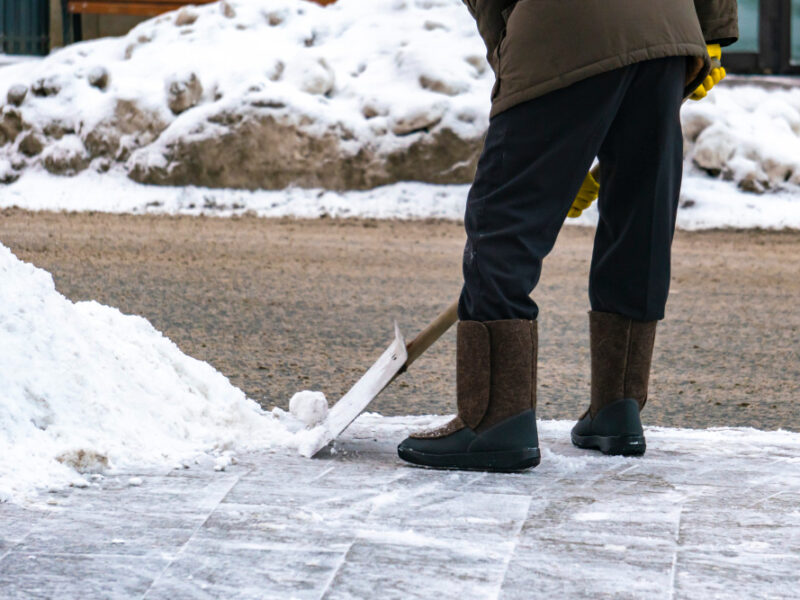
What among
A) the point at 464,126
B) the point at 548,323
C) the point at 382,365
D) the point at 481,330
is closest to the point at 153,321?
the point at 548,323

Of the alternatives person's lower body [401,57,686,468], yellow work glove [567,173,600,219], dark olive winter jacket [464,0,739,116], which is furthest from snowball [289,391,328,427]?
dark olive winter jacket [464,0,739,116]

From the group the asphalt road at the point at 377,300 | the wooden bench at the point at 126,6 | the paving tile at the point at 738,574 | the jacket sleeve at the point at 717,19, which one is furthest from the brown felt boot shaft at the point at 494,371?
the wooden bench at the point at 126,6

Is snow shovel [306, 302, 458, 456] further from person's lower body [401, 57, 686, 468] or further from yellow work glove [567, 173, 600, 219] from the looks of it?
yellow work glove [567, 173, 600, 219]

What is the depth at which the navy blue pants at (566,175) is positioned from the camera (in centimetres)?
247

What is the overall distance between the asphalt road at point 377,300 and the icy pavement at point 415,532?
1.12 m

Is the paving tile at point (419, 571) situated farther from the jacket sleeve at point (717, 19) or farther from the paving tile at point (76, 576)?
the jacket sleeve at point (717, 19)

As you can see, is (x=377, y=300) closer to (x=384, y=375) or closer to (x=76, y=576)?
(x=384, y=375)

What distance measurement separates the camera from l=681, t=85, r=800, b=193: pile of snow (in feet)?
28.7

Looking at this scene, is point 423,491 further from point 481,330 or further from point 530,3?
point 530,3

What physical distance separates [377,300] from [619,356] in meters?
2.81

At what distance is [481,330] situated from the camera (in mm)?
2523

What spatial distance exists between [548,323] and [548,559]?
10.4 ft

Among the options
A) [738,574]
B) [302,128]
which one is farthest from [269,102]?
[738,574]

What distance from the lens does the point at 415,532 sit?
2102 millimetres
